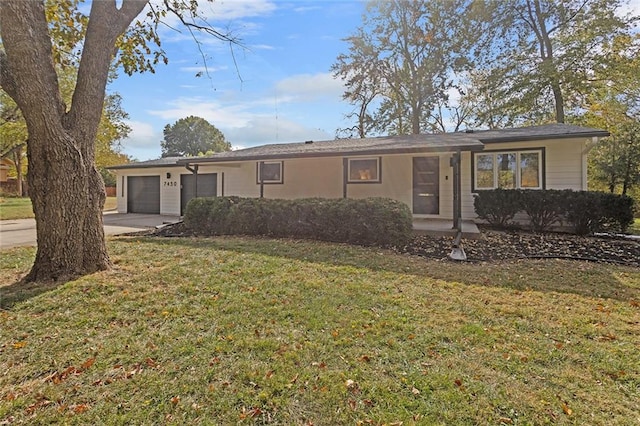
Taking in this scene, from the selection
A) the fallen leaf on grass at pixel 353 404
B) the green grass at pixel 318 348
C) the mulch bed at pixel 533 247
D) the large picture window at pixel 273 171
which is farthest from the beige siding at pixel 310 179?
the fallen leaf on grass at pixel 353 404

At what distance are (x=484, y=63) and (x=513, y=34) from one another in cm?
192

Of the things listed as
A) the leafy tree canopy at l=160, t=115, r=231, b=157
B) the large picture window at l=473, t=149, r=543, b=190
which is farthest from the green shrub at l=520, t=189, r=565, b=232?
the leafy tree canopy at l=160, t=115, r=231, b=157

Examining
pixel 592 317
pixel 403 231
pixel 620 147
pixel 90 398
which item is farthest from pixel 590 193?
pixel 620 147

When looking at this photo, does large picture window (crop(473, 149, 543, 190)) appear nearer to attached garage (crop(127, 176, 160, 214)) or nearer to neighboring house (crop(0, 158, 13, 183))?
attached garage (crop(127, 176, 160, 214))

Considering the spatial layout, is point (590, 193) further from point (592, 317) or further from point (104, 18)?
point (104, 18)

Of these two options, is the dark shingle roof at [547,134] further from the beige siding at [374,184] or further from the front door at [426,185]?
the front door at [426,185]

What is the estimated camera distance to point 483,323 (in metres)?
3.43

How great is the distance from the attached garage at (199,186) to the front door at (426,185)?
8547mm

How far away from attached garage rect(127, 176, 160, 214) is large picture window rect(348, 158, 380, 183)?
9.74 meters

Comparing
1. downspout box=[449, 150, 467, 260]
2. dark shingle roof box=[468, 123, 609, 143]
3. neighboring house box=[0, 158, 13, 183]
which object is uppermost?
neighboring house box=[0, 158, 13, 183]

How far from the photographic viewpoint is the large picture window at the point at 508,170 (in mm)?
9742

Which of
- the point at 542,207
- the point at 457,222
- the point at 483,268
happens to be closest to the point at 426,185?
the point at 457,222

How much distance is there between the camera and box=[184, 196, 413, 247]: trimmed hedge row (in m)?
7.16

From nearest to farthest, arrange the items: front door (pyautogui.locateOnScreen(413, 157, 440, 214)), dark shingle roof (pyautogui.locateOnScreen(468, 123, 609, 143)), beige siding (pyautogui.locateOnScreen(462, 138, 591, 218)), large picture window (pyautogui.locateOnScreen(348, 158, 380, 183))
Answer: dark shingle roof (pyautogui.locateOnScreen(468, 123, 609, 143)) < beige siding (pyautogui.locateOnScreen(462, 138, 591, 218)) < front door (pyautogui.locateOnScreen(413, 157, 440, 214)) < large picture window (pyautogui.locateOnScreen(348, 158, 380, 183))
